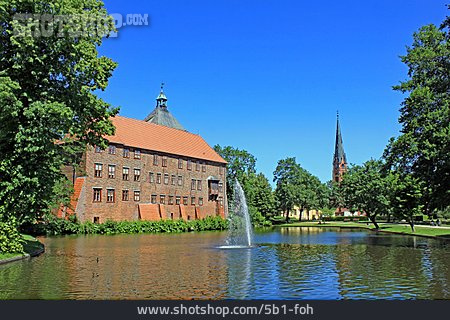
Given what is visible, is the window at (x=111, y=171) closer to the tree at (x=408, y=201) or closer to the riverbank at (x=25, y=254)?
the riverbank at (x=25, y=254)

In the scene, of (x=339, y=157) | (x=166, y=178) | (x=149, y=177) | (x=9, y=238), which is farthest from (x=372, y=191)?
(x=339, y=157)

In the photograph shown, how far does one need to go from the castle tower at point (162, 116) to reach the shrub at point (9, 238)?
62.3 meters

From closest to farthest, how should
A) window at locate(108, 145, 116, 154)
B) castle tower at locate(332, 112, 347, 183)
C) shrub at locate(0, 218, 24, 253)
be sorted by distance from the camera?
shrub at locate(0, 218, 24, 253) → window at locate(108, 145, 116, 154) → castle tower at locate(332, 112, 347, 183)

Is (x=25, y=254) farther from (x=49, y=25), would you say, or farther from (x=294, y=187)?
(x=294, y=187)

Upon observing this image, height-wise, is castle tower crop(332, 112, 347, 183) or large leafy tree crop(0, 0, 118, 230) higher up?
castle tower crop(332, 112, 347, 183)

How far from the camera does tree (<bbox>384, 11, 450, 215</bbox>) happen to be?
29047 mm

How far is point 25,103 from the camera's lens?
873 inches

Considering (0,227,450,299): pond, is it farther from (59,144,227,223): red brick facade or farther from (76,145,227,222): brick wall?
(59,144,227,223): red brick facade

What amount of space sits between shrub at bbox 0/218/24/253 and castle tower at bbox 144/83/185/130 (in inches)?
2452

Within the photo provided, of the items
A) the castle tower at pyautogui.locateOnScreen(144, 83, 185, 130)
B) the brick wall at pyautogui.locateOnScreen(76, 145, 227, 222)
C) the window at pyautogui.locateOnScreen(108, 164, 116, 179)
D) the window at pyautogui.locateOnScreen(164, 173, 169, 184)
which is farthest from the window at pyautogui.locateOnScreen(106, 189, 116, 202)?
the castle tower at pyautogui.locateOnScreen(144, 83, 185, 130)

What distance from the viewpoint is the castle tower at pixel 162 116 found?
83.9m
